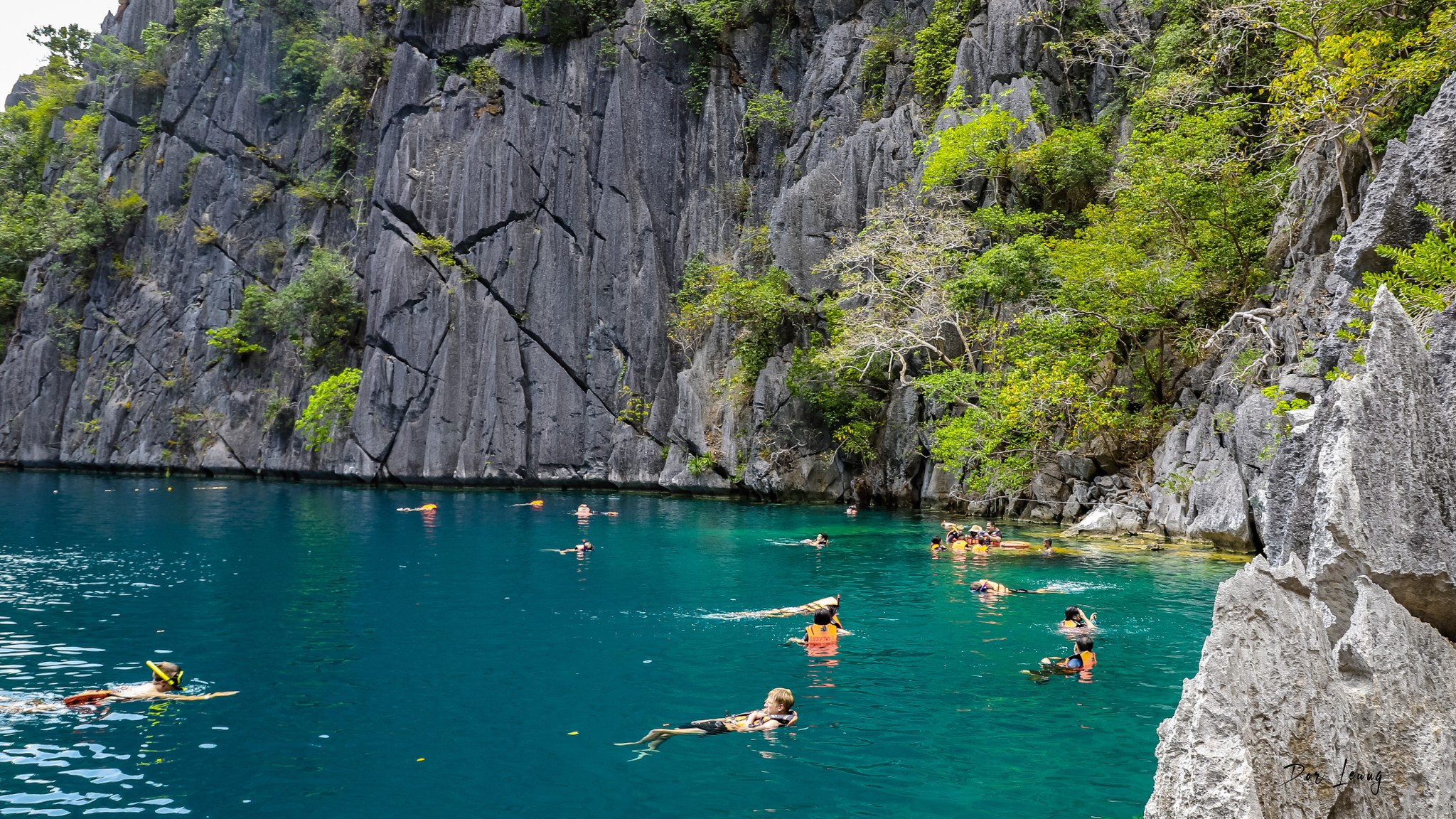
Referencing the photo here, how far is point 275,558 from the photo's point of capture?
24359mm

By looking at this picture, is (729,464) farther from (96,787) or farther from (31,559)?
(96,787)

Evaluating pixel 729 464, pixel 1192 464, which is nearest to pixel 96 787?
pixel 1192 464

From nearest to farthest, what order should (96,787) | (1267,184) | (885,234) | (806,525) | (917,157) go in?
(96,787)
(1267,184)
(806,525)
(885,234)
(917,157)

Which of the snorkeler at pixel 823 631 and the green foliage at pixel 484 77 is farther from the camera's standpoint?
the green foliage at pixel 484 77

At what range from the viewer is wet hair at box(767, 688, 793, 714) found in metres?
10.9

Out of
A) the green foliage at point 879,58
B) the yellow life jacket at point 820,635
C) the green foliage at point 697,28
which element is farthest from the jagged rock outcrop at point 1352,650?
the green foliage at point 697,28

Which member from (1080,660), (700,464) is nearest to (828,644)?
(1080,660)

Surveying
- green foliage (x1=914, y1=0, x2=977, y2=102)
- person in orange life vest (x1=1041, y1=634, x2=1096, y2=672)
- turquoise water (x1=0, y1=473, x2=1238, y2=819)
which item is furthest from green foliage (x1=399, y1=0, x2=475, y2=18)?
person in orange life vest (x1=1041, y1=634, x2=1096, y2=672)

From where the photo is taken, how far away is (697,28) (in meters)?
52.0

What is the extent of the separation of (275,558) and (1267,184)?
30003 mm

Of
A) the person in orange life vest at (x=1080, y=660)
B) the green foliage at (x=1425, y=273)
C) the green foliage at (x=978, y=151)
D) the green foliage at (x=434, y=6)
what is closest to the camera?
Answer: the green foliage at (x=1425, y=273)

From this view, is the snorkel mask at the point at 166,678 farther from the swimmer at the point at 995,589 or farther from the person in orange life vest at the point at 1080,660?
the swimmer at the point at 995,589

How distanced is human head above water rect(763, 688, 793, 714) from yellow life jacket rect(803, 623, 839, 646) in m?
3.69

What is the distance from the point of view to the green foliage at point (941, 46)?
41.8 metres
